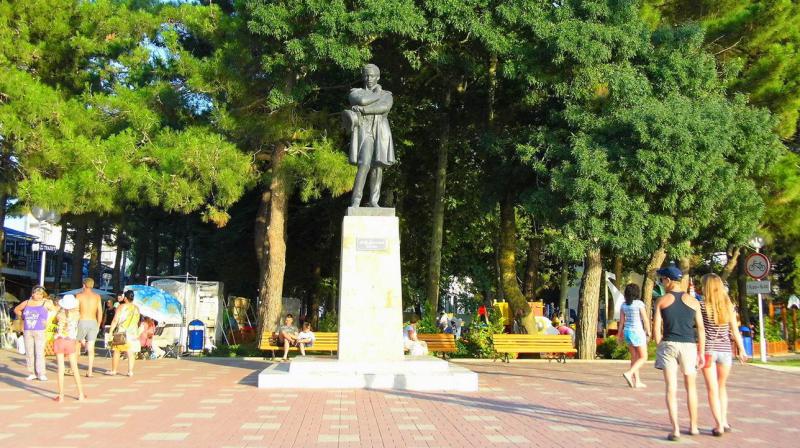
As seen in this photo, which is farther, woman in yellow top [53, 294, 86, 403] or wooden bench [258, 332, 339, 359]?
wooden bench [258, 332, 339, 359]

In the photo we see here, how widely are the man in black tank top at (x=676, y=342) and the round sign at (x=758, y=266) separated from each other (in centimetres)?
1164

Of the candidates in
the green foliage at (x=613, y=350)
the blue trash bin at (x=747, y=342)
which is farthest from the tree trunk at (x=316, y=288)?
the blue trash bin at (x=747, y=342)

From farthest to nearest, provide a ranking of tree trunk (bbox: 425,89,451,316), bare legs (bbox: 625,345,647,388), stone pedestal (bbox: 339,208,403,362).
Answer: tree trunk (bbox: 425,89,451,316) < stone pedestal (bbox: 339,208,403,362) < bare legs (bbox: 625,345,647,388)

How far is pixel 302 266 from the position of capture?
30.2m

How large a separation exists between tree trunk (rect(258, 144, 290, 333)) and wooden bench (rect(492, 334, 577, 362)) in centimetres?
601

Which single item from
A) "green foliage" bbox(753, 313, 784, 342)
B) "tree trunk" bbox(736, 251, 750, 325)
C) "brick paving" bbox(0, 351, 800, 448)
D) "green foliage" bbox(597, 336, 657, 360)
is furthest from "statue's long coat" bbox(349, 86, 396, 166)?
"tree trunk" bbox(736, 251, 750, 325)

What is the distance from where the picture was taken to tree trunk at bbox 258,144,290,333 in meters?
19.9

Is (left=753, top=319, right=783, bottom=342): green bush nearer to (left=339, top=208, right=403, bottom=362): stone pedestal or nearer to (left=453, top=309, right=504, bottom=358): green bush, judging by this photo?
(left=453, top=309, right=504, bottom=358): green bush

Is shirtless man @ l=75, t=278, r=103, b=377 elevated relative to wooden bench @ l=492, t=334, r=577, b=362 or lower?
elevated

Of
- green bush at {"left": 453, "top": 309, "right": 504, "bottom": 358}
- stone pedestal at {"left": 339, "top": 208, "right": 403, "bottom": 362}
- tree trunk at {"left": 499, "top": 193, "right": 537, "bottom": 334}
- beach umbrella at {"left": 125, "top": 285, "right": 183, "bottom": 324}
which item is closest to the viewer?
stone pedestal at {"left": 339, "top": 208, "right": 403, "bottom": 362}

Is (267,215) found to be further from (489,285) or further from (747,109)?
(489,285)

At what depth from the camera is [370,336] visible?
41.9 ft

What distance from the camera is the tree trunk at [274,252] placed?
65.2ft

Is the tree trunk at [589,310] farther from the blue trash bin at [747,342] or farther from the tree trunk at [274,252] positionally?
the tree trunk at [274,252]
